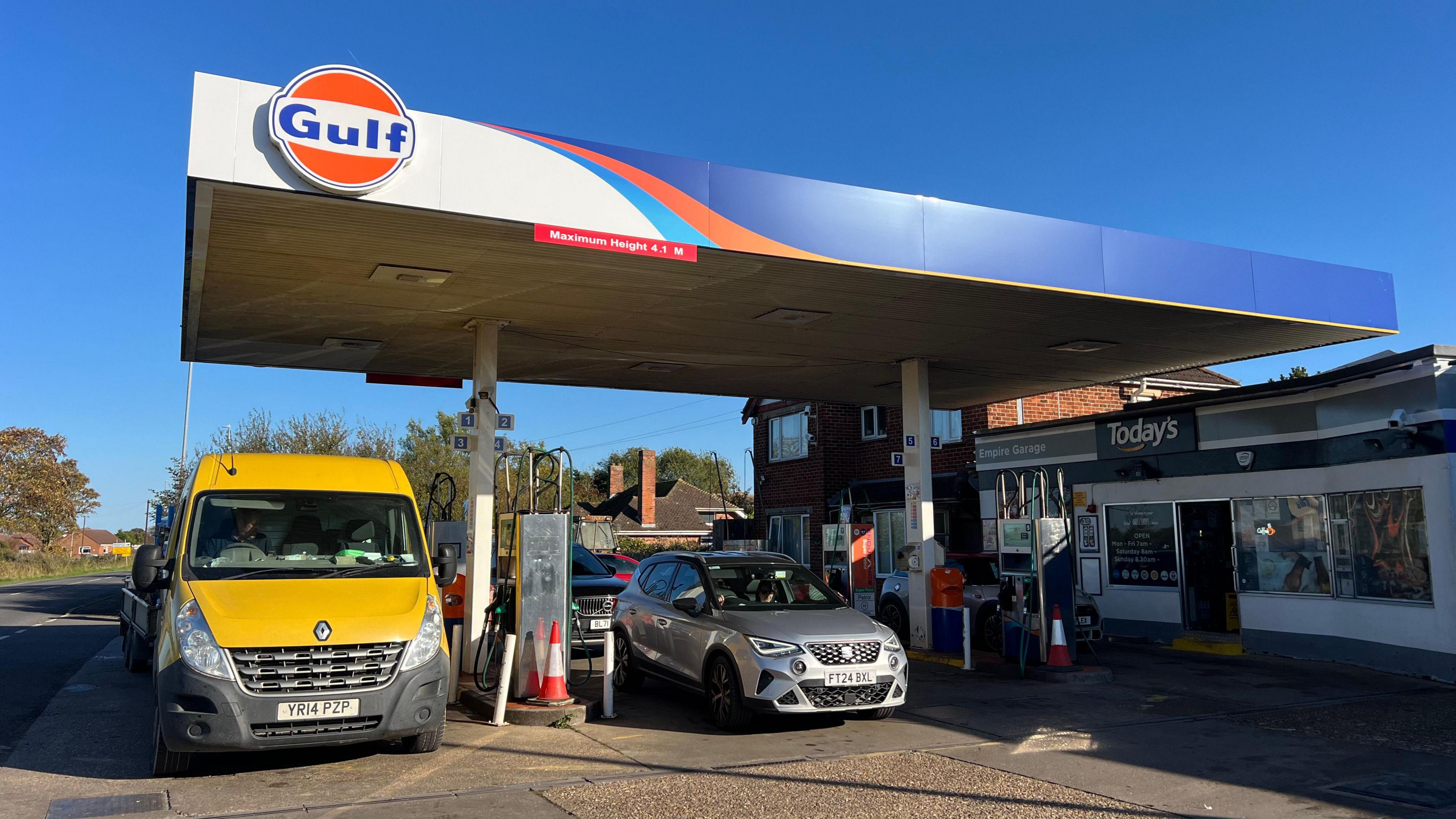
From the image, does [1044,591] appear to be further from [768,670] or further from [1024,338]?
[768,670]

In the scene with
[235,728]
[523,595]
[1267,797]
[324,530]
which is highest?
[324,530]

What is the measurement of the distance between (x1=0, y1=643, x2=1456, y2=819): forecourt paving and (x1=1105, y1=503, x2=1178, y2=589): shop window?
544 cm

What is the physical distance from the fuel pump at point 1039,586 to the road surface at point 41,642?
10.6 m

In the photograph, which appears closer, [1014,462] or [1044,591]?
[1044,591]

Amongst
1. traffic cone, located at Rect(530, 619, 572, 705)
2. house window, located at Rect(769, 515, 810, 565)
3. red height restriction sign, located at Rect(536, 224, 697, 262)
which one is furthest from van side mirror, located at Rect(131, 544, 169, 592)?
house window, located at Rect(769, 515, 810, 565)

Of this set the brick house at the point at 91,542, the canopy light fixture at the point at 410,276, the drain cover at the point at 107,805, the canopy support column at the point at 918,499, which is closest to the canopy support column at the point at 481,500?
the canopy light fixture at the point at 410,276

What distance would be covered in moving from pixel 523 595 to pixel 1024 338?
806 centimetres

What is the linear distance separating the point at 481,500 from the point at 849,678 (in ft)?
17.7

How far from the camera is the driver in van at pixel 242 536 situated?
7.53 m

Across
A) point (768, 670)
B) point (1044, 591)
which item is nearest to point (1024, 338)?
point (1044, 591)

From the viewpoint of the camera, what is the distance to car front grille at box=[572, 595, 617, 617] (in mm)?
12570

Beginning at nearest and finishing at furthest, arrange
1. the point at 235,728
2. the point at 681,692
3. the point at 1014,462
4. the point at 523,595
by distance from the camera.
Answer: the point at 235,728 < the point at 523,595 < the point at 681,692 < the point at 1014,462

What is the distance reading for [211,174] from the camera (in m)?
7.40

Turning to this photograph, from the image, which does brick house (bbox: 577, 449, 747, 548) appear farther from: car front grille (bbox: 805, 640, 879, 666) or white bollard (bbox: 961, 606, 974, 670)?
car front grille (bbox: 805, 640, 879, 666)
